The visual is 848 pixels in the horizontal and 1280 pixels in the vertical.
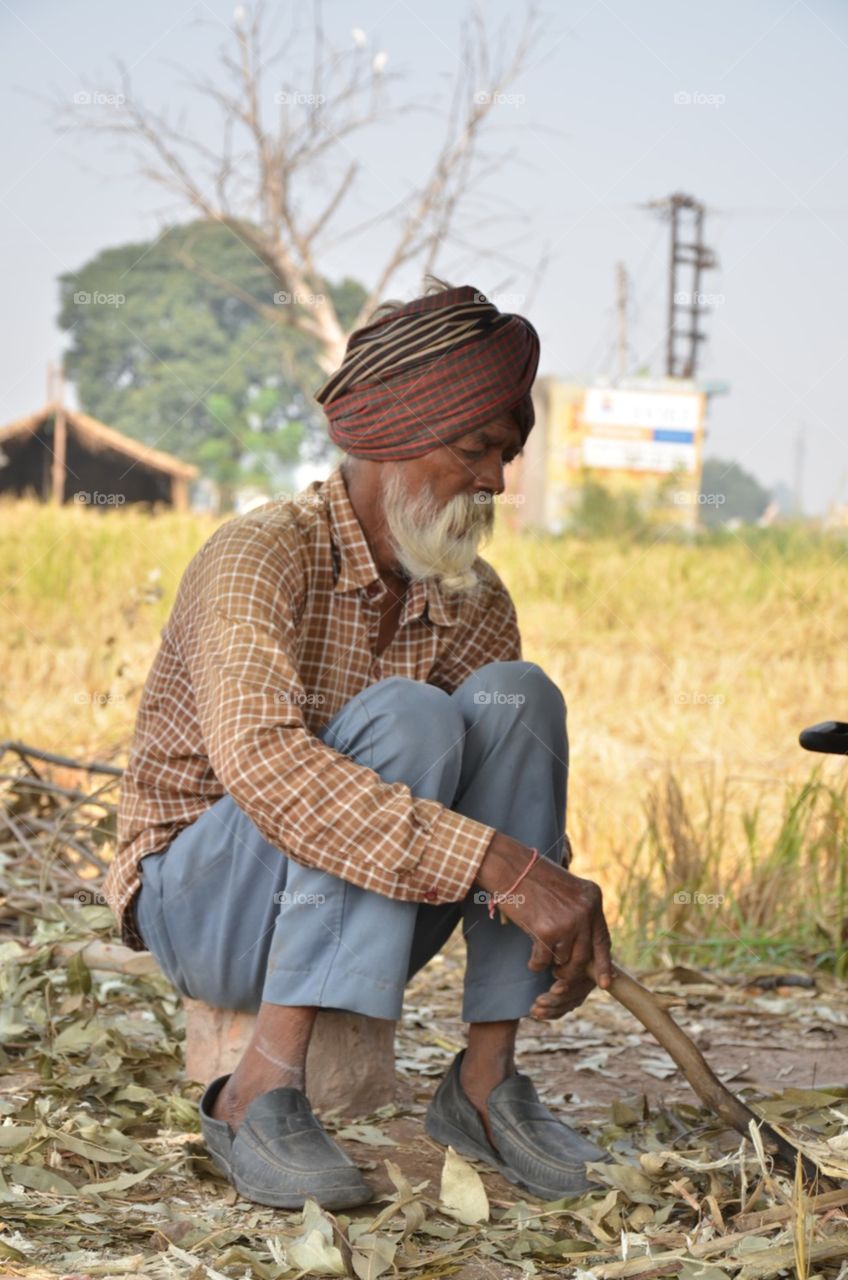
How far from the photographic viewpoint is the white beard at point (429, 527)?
188 centimetres

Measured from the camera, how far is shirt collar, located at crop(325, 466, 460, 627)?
74.1 inches

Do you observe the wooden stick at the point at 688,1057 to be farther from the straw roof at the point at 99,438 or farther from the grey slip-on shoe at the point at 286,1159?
the straw roof at the point at 99,438

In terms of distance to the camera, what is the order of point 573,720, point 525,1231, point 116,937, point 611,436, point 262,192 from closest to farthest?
point 525,1231
point 116,937
point 573,720
point 262,192
point 611,436

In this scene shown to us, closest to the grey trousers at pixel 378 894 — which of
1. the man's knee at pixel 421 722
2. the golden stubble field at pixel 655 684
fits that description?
the man's knee at pixel 421 722

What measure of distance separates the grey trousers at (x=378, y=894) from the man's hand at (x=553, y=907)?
12 centimetres

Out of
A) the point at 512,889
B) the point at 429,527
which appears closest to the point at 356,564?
the point at 429,527

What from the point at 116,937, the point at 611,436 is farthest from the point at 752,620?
the point at 611,436

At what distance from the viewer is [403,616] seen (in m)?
1.96

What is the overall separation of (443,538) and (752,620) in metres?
5.82

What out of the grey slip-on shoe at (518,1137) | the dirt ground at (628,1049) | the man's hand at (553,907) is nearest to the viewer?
the man's hand at (553,907)

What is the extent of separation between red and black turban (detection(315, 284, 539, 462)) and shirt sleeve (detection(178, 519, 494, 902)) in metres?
0.40

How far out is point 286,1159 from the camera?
1574 mm

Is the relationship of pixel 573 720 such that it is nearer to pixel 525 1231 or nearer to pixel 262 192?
pixel 525 1231

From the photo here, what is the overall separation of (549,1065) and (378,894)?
86cm
